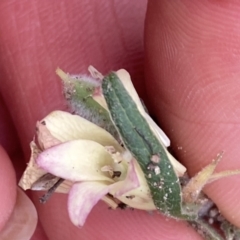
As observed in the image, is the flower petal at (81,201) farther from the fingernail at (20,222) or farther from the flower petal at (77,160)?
the fingernail at (20,222)

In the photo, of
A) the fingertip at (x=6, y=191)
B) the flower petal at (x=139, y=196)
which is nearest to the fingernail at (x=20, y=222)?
the fingertip at (x=6, y=191)

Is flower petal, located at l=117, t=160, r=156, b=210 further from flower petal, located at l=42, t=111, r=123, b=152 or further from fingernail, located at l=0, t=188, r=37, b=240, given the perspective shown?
fingernail, located at l=0, t=188, r=37, b=240

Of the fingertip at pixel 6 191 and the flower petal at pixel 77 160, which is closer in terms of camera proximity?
the flower petal at pixel 77 160

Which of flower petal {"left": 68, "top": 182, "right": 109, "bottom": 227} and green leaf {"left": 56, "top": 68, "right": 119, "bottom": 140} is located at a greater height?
green leaf {"left": 56, "top": 68, "right": 119, "bottom": 140}

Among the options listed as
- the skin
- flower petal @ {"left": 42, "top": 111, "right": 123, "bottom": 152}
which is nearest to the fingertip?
the skin

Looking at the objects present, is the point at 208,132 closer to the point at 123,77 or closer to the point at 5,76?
the point at 123,77

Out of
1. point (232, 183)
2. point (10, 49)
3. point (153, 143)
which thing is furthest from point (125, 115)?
point (10, 49)

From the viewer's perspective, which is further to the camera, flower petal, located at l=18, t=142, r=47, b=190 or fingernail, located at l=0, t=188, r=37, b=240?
fingernail, located at l=0, t=188, r=37, b=240

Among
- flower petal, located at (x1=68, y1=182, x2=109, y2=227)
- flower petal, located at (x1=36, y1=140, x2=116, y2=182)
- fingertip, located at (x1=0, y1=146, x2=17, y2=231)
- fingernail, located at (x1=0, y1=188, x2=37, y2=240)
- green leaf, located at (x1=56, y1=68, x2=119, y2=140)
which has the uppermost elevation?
green leaf, located at (x1=56, y1=68, x2=119, y2=140)
